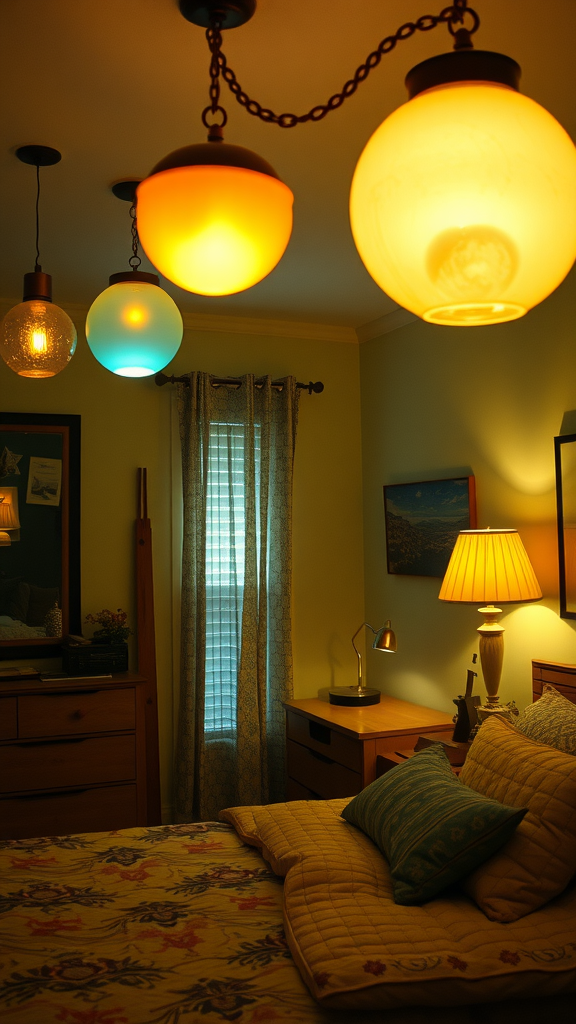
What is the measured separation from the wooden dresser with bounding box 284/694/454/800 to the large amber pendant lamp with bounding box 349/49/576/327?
2822 mm

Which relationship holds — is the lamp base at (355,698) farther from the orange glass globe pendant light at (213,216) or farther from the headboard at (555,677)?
the orange glass globe pendant light at (213,216)

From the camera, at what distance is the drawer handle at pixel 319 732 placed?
149 inches

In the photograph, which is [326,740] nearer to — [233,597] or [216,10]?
[233,597]

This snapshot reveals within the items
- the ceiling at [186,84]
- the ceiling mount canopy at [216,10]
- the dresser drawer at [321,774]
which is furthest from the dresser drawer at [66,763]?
the ceiling mount canopy at [216,10]

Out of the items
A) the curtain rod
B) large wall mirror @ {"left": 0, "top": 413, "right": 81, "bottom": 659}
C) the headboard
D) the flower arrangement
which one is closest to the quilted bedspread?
the headboard

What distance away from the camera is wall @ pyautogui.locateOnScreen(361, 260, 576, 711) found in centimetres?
316

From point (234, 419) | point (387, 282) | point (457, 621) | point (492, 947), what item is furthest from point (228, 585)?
point (387, 282)

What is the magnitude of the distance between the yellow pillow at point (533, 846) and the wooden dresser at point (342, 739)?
1444 mm

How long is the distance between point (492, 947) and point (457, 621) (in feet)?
7.40

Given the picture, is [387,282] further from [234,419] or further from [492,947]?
[234,419]

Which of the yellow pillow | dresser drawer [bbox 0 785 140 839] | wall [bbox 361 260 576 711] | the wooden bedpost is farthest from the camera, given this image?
the wooden bedpost

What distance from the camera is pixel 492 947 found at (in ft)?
5.26

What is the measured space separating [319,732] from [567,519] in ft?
5.16

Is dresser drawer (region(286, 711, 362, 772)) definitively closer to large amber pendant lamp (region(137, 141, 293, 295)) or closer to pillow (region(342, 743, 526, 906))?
pillow (region(342, 743, 526, 906))
